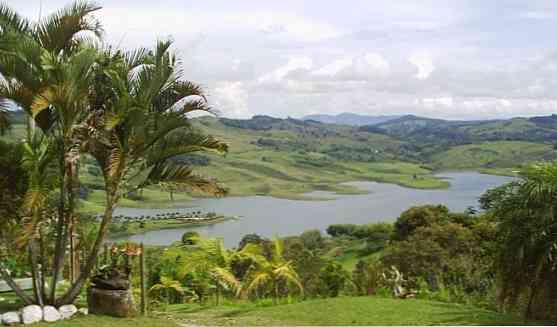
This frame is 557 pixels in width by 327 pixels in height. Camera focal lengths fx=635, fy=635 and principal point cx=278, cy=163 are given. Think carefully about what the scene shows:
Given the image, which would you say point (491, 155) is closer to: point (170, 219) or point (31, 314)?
point (170, 219)

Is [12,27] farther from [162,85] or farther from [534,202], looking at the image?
[534,202]

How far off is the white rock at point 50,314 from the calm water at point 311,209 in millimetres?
38802

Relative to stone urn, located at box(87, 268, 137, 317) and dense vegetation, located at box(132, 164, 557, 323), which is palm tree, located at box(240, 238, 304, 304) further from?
stone urn, located at box(87, 268, 137, 317)

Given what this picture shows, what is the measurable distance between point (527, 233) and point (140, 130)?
16.9 feet

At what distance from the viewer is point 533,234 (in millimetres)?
8156

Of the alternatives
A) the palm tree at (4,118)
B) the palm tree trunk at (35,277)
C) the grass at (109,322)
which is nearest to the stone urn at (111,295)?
the grass at (109,322)

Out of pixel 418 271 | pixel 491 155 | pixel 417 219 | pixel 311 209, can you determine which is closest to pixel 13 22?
pixel 418 271

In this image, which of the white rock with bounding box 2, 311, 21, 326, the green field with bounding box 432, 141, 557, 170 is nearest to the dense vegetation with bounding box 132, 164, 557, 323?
the white rock with bounding box 2, 311, 21, 326

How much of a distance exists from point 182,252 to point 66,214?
5.15 m

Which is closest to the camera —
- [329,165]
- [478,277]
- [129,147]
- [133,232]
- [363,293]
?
[129,147]

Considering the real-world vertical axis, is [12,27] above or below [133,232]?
above

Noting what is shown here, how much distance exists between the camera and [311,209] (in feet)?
266

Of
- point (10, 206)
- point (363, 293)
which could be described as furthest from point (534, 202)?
point (10, 206)

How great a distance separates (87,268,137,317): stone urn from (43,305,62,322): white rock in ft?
1.42
